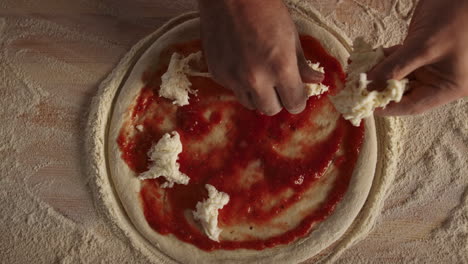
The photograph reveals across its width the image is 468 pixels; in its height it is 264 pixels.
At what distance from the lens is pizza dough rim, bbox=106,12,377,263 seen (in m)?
1.57

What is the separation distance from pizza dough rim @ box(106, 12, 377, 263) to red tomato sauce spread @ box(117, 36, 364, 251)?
24mm

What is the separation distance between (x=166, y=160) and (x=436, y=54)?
3.04ft

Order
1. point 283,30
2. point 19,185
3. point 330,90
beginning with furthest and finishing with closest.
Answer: point 19,185 < point 330,90 < point 283,30

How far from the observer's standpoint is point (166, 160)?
5.01ft

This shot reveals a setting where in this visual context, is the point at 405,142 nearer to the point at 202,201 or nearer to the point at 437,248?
the point at 437,248

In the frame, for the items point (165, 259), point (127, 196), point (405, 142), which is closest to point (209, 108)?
point (127, 196)

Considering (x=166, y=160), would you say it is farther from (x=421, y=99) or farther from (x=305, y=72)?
(x=421, y=99)

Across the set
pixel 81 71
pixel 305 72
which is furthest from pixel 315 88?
pixel 81 71

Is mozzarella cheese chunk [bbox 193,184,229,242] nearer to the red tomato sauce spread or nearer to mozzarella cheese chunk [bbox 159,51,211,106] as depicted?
the red tomato sauce spread

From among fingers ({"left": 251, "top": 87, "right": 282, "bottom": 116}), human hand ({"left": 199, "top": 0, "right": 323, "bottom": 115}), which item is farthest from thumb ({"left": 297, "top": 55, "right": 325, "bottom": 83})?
fingers ({"left": 251, "top": 87, "right": 282, "bottom": 116})

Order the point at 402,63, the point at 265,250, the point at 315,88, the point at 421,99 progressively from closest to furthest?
the point at 402,63 → the point at 421,99 → the point at 315,88 → the point at 265,250

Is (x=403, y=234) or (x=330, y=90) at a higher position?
(x=330, y=90)

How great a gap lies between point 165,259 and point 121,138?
490mm

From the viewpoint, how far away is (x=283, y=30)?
117cm
